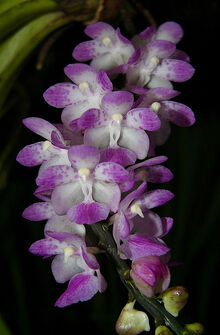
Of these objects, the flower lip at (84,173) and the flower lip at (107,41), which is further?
the flower lip at (107,41)

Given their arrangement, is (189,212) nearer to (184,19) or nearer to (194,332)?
(184,19)

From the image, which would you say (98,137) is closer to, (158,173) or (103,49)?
(158,173)

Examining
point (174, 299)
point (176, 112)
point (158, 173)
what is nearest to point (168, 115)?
point (176, 112)

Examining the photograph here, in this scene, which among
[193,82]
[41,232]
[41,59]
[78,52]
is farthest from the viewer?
[41,232]

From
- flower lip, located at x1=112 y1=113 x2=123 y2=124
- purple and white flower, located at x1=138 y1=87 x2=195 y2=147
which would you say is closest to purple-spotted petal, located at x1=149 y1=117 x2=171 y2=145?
purple and white flower, located at x1=138 y1=87 x2=195 y2=147

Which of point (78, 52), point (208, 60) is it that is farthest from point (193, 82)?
point (78, 52)

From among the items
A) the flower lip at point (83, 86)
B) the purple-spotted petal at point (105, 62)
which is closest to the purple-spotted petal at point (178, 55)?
the purple-spotted petal at point (105, 62)

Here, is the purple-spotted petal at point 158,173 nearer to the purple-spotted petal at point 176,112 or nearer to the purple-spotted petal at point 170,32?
the purple-spotted petal at point 176,112
